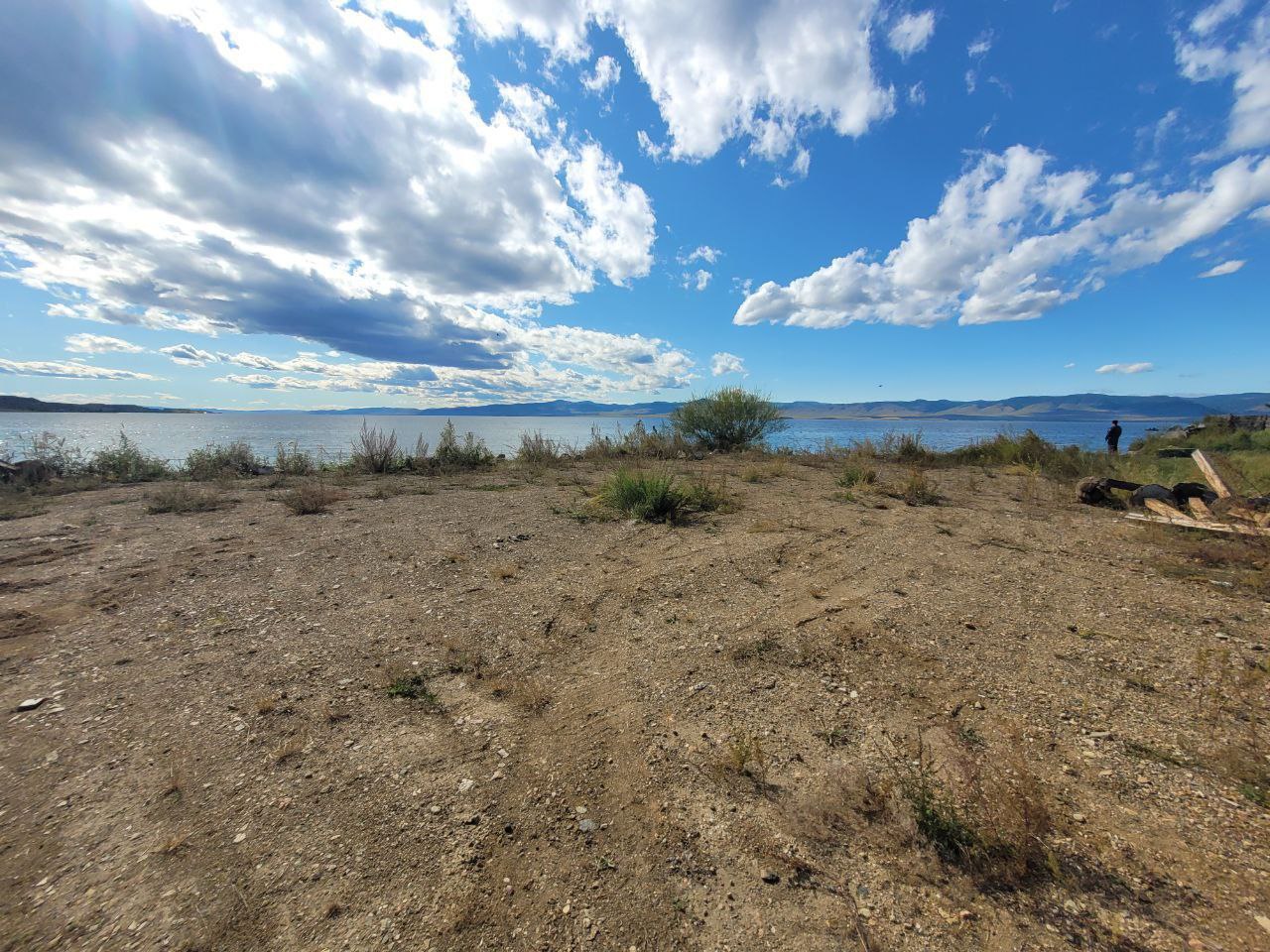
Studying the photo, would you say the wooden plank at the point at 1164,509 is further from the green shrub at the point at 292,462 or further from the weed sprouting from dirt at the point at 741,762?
the green shrub at the point at 292,462

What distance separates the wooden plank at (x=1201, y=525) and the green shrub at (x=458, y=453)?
44.8 feet

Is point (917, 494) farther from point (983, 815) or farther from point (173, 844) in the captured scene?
point (173, 844)

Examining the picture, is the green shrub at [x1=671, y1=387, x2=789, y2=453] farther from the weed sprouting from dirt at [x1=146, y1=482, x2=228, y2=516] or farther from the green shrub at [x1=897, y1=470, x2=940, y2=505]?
the weed sprouting from dirt at [x1=146, y1=482, x2=228, y2=516]

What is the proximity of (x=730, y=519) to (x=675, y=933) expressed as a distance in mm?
5973

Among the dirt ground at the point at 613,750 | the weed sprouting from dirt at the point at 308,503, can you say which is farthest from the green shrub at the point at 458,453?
the dirt ground at the point at 613,750

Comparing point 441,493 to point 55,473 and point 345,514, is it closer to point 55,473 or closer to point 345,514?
point 345,514

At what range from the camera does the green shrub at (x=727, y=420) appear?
18.1m

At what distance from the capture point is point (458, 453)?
13945mm

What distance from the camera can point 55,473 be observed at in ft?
35.0

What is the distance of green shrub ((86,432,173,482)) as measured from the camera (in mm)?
11164

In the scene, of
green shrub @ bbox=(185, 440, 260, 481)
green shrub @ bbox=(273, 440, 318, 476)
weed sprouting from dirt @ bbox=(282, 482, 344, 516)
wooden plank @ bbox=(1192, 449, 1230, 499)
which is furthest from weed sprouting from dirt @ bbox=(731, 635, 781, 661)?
green shrub @ bbox=(185, 440, 260, 481)

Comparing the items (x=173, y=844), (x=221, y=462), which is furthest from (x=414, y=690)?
(x=221, y=462)

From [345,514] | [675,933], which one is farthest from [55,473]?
[675,933]

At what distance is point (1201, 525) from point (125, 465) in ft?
65.1
